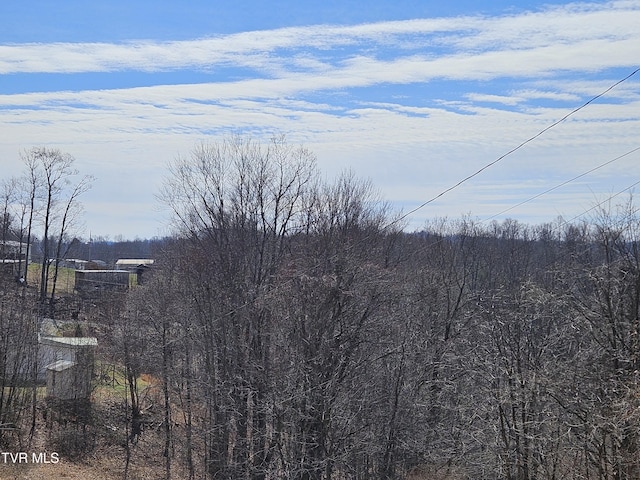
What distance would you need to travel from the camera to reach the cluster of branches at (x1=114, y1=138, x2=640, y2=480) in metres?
12.7

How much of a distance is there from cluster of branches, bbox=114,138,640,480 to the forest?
59 mm

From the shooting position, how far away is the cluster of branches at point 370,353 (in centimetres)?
1267

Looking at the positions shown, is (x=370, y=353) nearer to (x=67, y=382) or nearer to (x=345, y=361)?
(x=345, y=361)

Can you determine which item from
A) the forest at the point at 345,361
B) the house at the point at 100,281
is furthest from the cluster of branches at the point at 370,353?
the house at the point at 100,281

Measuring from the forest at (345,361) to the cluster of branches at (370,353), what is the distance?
0.06 meters

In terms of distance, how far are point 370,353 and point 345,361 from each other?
43.7 inches

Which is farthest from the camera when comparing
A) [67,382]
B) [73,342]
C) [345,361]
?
[73,342]

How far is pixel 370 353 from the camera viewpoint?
1917 centimetres

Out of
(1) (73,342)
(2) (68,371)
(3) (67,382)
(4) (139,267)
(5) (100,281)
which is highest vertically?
(4) (139,267)

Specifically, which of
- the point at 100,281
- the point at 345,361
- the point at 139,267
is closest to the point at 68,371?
the point at 345,361

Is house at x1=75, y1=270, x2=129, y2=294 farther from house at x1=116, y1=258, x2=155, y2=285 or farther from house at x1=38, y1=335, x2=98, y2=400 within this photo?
house at x1=38, y1=335, x2=98, y2=400

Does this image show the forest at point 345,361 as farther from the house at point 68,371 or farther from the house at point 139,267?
the house at point 139,267

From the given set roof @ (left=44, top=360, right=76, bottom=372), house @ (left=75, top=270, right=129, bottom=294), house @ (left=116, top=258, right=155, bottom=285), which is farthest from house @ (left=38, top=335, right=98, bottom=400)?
house @ (left=116, top=258, right=155, bottom=285)

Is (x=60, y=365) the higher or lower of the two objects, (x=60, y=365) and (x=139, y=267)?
the lower
